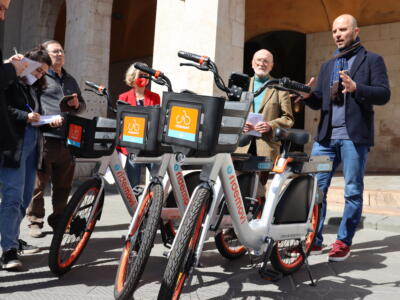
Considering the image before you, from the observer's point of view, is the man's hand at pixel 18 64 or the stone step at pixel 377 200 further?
the stone step at pixel 377 200

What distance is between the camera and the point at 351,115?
147 inches

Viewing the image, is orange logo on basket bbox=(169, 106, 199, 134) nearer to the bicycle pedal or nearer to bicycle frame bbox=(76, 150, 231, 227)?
bicycle frame bbox=(76, 150, 231, 227)

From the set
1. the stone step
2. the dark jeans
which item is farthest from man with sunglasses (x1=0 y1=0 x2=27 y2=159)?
the stone step

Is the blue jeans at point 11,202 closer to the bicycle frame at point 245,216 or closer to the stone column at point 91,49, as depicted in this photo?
the bicycle frame at point 245,216

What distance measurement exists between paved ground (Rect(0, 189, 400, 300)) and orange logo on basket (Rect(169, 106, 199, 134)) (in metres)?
1.07

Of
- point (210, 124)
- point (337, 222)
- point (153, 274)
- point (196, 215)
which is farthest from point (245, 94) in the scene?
point (337, 222)

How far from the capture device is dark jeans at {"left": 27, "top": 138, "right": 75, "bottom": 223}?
423cm

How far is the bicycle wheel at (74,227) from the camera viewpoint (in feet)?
9.78

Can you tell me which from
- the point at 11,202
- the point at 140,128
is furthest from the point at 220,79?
the point at 11,202

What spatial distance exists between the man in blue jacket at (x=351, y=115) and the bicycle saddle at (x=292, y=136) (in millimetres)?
723

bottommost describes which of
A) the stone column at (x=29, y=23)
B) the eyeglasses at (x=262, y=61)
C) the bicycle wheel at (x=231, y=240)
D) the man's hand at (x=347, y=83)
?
the bicycle wheel at (x=231, y=240)

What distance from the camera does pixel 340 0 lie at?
11320 millimetres

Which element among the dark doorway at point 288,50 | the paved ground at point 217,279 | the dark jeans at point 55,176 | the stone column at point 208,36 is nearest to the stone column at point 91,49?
the stone column at point 208,36

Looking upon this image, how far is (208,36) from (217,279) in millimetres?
3751
